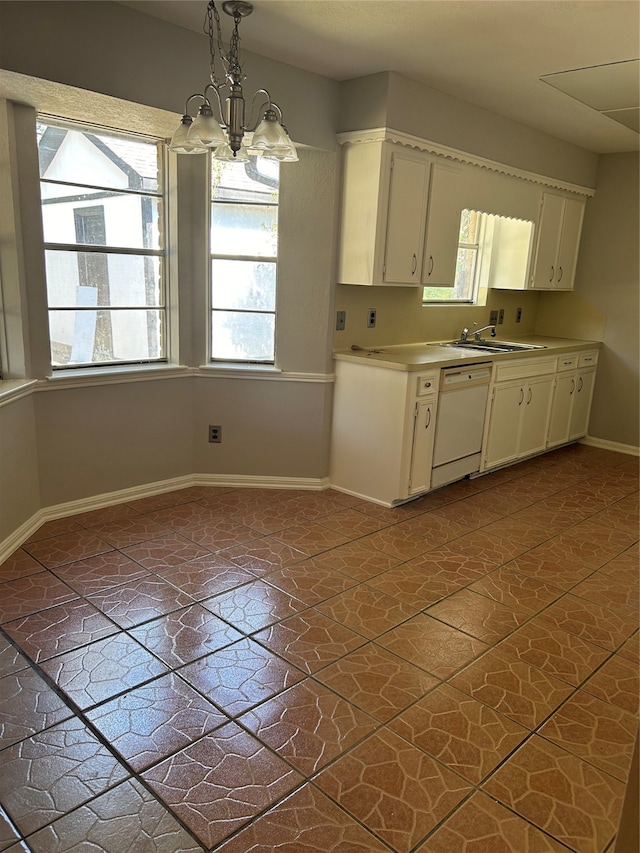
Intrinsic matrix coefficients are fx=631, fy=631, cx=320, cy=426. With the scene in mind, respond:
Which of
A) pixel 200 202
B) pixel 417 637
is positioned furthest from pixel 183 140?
pixel 417 637

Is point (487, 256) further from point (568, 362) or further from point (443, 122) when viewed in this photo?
point (443, 122)

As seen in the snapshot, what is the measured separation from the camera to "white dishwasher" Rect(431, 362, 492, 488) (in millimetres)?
4160

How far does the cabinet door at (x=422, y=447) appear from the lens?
398 centimetres

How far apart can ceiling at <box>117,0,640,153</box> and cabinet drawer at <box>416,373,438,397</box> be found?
175cm

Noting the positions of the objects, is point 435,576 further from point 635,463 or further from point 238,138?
point 635,463

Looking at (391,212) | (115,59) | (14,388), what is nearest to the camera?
(115,59)

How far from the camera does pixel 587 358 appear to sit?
5625mm

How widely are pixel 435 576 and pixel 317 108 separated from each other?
277cm

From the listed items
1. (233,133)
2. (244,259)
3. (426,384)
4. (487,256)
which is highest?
(233,133)

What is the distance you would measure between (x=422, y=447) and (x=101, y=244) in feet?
7.55

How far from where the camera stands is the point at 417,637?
104 inches

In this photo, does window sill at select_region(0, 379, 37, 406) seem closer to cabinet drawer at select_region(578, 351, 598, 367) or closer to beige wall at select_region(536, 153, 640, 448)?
cabinet drawer at select_region(578, 351, 598, 367)

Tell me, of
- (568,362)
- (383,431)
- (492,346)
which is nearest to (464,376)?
(383,431)

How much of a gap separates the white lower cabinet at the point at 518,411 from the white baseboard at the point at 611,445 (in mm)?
871
